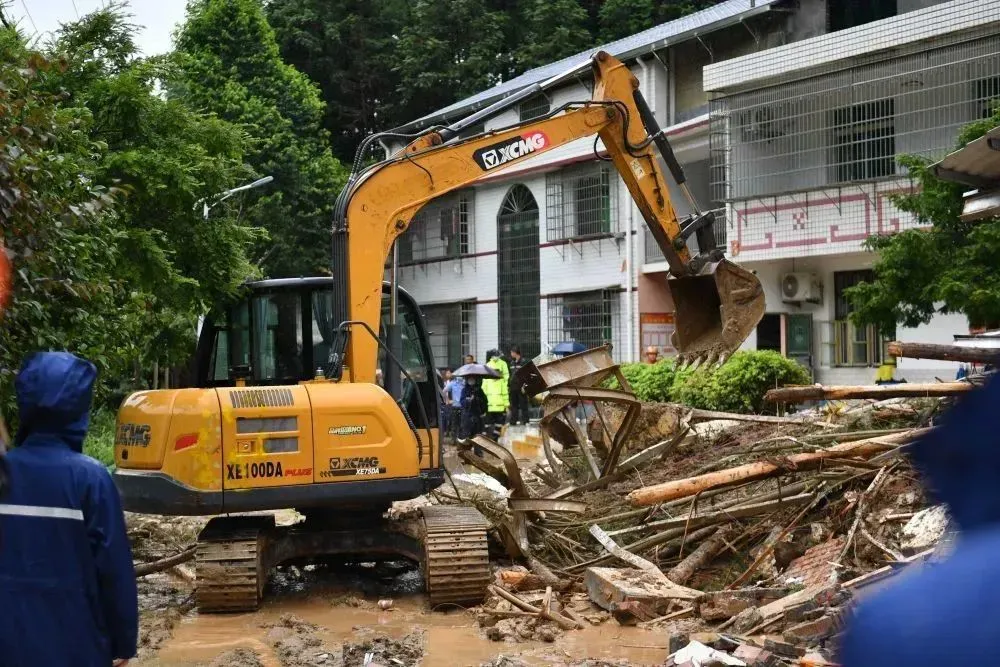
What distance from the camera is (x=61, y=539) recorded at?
12.5 feet

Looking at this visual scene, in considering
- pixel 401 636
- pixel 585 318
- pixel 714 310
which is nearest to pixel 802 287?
pixel 585 318

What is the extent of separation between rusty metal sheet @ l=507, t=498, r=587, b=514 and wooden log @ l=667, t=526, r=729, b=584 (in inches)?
39.4

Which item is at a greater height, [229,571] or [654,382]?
[654,382]

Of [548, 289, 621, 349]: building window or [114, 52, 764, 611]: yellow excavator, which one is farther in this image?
[548, 289, 621, 349]: building window

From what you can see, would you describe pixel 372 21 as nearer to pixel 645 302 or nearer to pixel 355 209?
pixel 645 302

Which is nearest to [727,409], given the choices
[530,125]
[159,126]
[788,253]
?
[788,253]

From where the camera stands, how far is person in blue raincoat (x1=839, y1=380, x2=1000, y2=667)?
4.31 feet

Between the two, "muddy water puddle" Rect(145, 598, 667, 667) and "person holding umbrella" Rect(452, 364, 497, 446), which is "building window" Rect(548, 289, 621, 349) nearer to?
"person holding umbrella" Rect(452, 364, 497, 446)

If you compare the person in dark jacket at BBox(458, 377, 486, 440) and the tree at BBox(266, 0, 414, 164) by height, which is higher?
the tree at BBox(266, 0, 414, 164)

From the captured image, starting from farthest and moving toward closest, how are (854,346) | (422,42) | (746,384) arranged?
(422,42) < (854,346) < (746,384)

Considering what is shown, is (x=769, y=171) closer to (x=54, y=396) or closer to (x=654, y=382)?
(x=654, y=382)

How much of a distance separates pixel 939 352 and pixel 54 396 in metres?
6.26

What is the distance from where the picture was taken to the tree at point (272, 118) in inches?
1305

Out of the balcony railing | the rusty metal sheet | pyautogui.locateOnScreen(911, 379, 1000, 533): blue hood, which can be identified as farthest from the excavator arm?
the balcony railing
